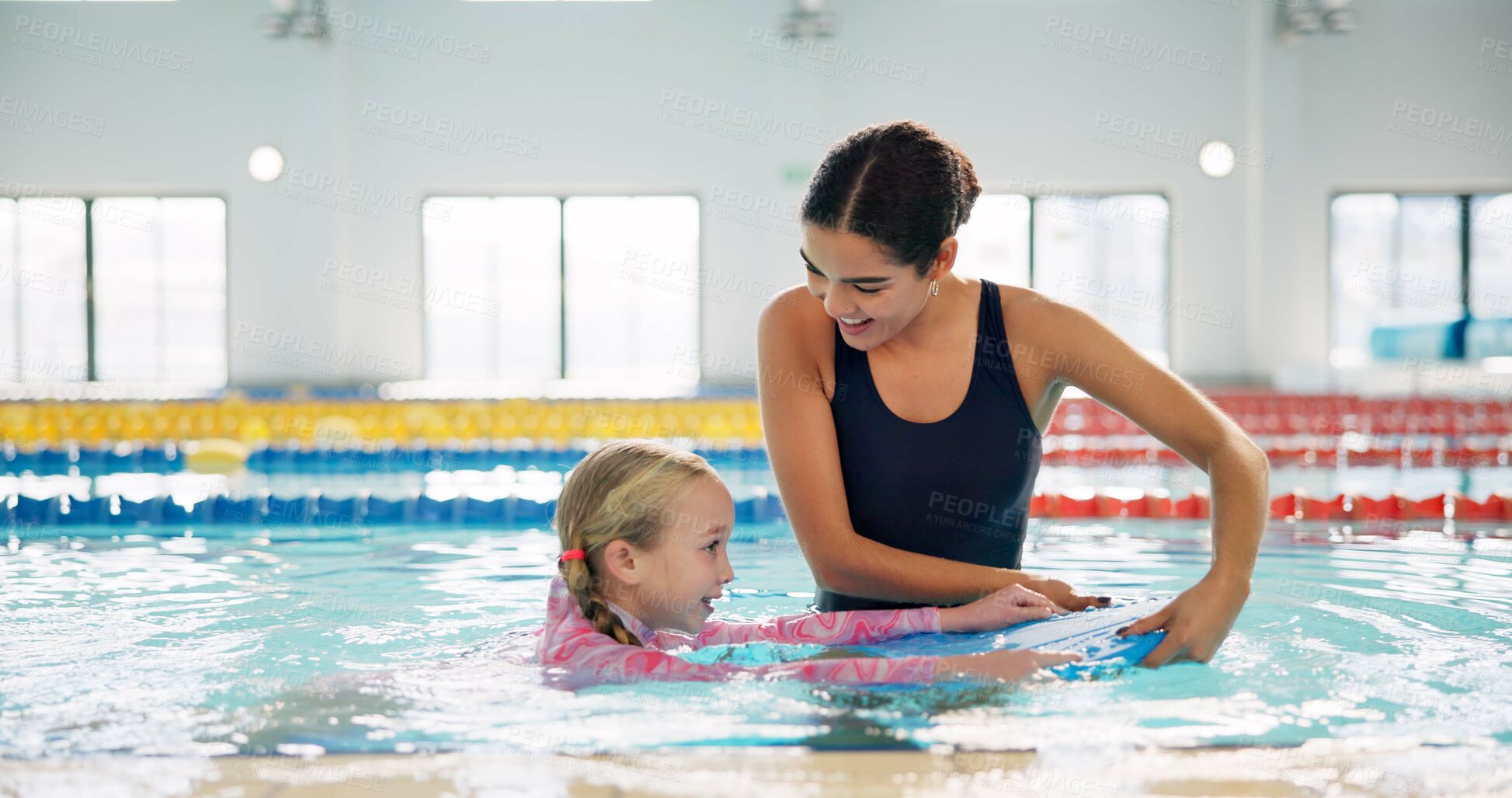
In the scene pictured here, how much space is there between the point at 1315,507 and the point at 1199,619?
11.4 ft

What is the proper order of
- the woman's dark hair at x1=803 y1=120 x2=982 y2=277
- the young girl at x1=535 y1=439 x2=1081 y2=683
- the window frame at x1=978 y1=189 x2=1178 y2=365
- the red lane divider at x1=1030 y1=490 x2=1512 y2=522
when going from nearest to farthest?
the woman's dark hair at x1=803 y1=120 x2=982 y2=277
the young girl at x1=535 y1=439 x2=1081 y2=683
the red lane divider at x1=1030 y1=490 x2=1512 y2=522
the window frame at x1=978 y1=189 x2=1178 y2=365

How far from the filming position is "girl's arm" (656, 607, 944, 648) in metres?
2.41

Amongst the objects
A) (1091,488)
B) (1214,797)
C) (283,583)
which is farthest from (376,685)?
(1091,488)

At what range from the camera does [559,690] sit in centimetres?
221

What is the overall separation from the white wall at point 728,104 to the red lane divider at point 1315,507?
894 cm

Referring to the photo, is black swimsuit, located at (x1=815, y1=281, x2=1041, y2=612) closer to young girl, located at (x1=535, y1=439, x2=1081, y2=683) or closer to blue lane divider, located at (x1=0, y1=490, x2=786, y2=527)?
young girl, located at (x1=535, y1=439, x2=1081, y2=683)

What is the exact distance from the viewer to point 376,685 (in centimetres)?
221

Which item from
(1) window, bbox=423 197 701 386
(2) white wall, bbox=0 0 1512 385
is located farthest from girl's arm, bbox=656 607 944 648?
(1) window, bbox=423 197 701 386

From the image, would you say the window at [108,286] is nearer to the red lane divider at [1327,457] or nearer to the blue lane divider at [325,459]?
the blue lane divider at [325,459]

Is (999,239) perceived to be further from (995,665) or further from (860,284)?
(995,665)

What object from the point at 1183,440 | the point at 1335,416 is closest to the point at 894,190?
the point at 1183,440

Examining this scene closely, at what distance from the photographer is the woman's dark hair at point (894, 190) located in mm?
2025

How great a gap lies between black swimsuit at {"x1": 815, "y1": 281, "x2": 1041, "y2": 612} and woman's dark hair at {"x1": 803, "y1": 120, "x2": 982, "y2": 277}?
1.13 ft

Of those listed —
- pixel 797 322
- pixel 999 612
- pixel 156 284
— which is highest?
pixel 156 284
